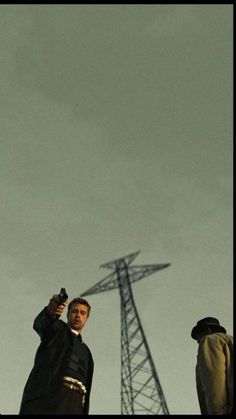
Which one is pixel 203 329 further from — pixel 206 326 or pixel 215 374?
pixel 215 374

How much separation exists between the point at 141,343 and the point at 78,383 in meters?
12.8

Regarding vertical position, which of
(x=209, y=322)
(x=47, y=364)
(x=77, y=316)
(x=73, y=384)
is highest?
(x=77, y=316)

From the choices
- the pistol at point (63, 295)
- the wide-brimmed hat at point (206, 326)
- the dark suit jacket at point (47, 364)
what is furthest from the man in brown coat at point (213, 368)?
the pistol at point (63, 295)

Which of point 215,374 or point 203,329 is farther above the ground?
point 203,329

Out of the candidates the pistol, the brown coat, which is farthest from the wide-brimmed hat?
the pistol

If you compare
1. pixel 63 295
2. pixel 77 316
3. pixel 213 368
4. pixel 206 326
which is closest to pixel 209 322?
pixel 206 326

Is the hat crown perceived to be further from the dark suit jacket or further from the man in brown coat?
the dark suit jacket

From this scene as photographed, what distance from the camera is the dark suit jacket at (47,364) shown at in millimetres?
4625

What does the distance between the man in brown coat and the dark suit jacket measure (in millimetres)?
1285

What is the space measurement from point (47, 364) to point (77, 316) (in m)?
0.84

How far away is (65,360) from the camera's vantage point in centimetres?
499

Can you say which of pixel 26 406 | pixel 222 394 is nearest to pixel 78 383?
pixel 26 406

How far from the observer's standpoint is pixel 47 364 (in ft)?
16.0

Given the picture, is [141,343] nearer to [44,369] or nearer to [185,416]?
[44,369]
